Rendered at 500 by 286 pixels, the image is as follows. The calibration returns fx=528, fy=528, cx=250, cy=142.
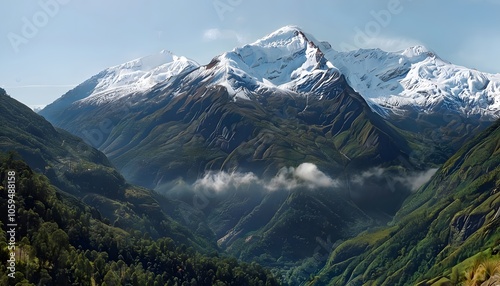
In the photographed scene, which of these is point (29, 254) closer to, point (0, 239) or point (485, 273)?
point (0, 239)

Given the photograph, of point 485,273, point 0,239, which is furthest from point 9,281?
point 485,273

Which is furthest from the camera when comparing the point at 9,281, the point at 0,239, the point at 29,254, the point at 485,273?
the point at 29,254

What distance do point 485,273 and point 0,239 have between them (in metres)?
174

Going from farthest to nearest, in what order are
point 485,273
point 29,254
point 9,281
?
point 29,254, point 9,281, point 485,273

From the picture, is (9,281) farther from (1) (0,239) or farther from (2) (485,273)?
(2) (485,273)

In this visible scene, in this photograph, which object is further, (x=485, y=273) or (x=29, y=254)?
(x=29, y=254)

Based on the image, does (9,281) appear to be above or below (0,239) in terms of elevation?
below

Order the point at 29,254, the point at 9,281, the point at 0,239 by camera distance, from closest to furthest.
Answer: the point at 9,281, the point at 0,239, the point at 29,254

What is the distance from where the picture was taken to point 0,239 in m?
184

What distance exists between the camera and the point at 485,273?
166ft

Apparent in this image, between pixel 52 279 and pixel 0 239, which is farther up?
pixel 0 239

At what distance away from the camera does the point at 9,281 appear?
16288cm

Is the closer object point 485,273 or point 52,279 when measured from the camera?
point 485,273

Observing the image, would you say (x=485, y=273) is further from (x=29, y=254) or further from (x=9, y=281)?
(x=29, y=254)
